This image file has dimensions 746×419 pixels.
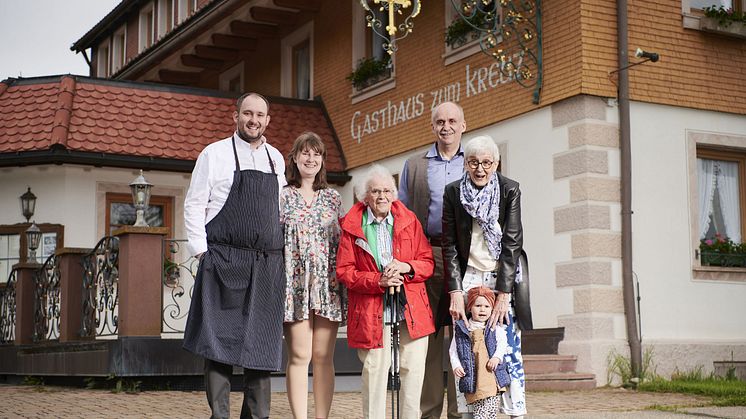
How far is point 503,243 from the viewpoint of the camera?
6.02 meters

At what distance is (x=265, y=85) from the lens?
68.4ft

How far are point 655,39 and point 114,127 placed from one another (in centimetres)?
839

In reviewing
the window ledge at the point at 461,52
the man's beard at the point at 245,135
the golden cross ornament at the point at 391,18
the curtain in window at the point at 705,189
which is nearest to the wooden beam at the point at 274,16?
the golden cross ornament at the point at 391,18

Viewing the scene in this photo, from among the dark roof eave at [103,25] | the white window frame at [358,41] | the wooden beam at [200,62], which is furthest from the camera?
the dark roof eave at [103,25]

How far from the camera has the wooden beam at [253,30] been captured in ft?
64.2

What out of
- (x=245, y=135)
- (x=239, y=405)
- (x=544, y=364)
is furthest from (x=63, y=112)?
(x=245, y=135)

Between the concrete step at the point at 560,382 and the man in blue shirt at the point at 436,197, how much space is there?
4.66 metres

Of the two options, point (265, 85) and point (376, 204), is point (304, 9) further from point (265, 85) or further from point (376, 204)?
point (376, 204)

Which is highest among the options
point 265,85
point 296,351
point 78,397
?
point 265,85

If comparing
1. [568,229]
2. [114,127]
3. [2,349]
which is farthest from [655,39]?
[2,349]

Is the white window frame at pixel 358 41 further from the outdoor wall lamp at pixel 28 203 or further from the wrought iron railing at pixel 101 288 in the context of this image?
the wrought iron railing at pixel 101 288

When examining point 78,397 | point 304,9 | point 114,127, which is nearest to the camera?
point 78,397

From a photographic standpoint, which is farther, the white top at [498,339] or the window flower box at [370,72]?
the window flower box at [370,72]

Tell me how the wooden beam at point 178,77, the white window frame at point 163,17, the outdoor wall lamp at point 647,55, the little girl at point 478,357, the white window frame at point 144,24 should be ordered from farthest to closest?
the white window frame at point 144,24, the white window frame at point 163,17, the wooden beam at point 178,77, the outdoor wall lamp at point 647,55, the little girl at point 478,357
